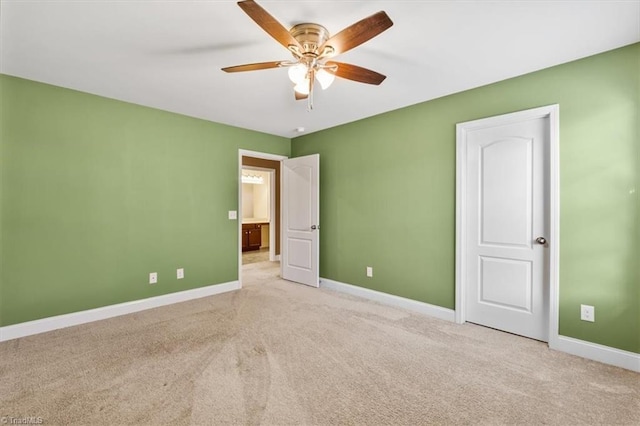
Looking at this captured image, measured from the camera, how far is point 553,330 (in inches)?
102

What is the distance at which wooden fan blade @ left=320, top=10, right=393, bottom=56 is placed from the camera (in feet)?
5.06

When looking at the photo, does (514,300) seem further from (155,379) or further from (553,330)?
(155,379)

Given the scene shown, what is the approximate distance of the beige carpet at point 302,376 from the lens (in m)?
1.79

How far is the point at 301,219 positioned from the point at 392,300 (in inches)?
74.4

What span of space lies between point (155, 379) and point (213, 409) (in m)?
0.61

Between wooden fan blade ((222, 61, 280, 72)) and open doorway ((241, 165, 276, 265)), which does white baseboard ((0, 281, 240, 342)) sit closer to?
open doorway ((241, 165, 276, 265))

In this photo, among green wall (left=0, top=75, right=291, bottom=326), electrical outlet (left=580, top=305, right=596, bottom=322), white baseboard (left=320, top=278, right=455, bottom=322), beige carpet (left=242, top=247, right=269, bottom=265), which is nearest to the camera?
electrical outlet (left=580, top=305, right=596, bottom=322)

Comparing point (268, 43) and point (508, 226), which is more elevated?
point (268, 43)

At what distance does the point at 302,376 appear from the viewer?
2172 mm

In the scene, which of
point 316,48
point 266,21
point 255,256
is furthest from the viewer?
point 255,256

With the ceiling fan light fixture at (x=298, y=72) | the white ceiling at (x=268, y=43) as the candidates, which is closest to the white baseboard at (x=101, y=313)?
the white ceiling at (x=268, y=43)

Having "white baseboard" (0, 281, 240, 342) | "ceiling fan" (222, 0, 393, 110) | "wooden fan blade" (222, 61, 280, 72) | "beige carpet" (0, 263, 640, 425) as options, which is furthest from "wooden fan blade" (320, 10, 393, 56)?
"white baseboard" (0, 281, 240, 342)

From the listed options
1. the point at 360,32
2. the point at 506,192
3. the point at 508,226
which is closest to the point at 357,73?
the point at 360,32

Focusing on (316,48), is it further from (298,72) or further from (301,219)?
(301,219)
